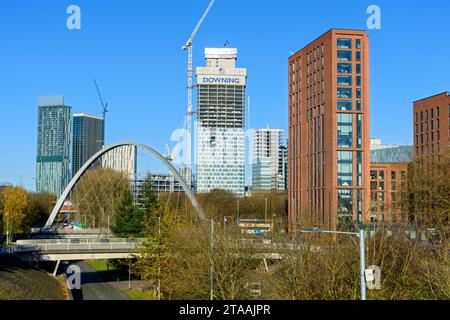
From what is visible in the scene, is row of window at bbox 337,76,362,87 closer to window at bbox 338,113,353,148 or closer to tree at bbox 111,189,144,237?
window at bbox 338,113,353,148

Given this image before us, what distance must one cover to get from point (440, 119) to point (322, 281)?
7606 cm

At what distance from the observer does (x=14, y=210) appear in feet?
302

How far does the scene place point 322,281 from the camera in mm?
29984

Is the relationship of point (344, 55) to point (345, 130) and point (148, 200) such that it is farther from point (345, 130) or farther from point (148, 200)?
point (148, 200)

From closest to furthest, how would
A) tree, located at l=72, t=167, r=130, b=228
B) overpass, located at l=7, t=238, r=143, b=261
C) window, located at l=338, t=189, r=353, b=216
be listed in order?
overpass, located at l=7, t=238, r=143, b=261 → window, located at l=338, t=189, r=353, b=216 → tree, located at l=72, t=167, r=130, b=228

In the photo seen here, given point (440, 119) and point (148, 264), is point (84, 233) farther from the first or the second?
point (440, 119)

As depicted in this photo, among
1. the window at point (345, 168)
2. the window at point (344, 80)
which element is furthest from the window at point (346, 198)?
the window at point (344, 80)

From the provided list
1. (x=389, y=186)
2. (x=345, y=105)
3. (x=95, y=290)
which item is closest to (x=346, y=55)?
(x=345, y=105)

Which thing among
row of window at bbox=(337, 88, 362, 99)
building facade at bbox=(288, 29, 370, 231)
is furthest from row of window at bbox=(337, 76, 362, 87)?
row of window at bbox=(337, 88, 362, 99)

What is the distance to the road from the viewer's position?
54.6m

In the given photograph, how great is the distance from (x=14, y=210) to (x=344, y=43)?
2138 inches

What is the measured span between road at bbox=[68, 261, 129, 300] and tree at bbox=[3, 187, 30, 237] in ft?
64.9
